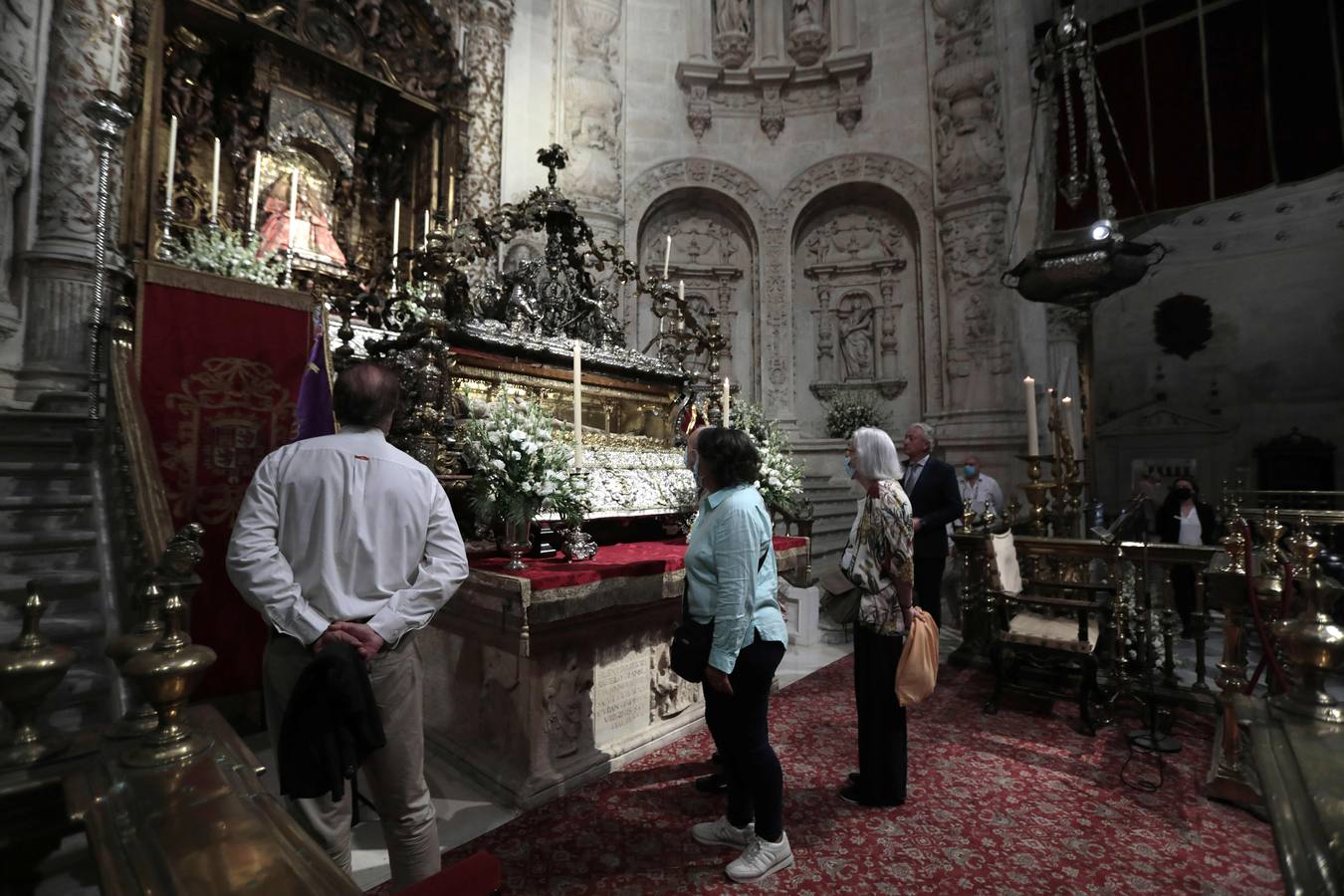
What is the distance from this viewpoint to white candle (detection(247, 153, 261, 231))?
19.8 ft

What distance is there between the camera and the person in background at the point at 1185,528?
646 centimetres

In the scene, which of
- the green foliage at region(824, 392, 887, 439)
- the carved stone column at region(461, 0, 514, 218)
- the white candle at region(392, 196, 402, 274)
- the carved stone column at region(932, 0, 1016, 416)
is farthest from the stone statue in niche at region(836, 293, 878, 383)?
the white candle at region(392, 196, 402, 274)

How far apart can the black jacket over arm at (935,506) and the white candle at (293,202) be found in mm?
6706

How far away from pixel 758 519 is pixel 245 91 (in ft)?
25.1

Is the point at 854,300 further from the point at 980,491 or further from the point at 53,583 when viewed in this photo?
the point at 53,583

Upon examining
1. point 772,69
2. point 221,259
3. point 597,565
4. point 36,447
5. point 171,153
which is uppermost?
point 772,69

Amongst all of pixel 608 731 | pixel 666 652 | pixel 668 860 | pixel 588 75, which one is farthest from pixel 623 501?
pixel 588 75

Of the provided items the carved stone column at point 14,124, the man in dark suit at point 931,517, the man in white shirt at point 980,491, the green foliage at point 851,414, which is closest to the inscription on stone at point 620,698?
the man in dark suit at point 931,517

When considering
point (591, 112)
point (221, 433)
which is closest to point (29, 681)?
point (221, 433)

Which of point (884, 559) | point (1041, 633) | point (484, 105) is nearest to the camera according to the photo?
point (884, 559)

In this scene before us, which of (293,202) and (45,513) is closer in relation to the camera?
(45,513)

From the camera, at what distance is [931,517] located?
4.25m

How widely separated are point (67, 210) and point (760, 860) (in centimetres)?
696

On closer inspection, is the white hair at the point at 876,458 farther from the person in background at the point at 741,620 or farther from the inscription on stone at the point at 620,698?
the inscription on stone at the point at 620,698
